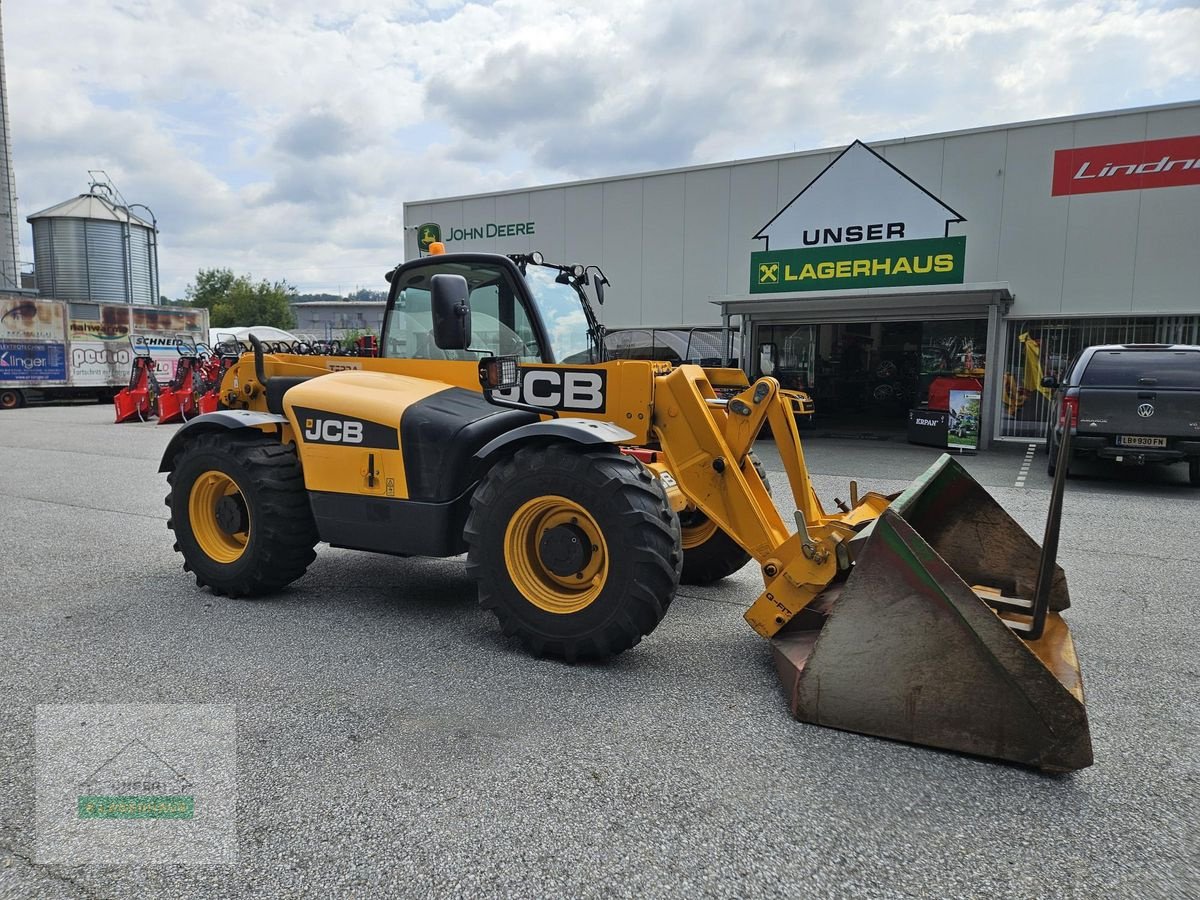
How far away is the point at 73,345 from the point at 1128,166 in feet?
92.7

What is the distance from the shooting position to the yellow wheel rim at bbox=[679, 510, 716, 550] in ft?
17.3

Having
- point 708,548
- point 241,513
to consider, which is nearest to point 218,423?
point 241,513

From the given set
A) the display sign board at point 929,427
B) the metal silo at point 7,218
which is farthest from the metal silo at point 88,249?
the display sign board at point 929,427

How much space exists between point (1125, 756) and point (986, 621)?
2.74 ft

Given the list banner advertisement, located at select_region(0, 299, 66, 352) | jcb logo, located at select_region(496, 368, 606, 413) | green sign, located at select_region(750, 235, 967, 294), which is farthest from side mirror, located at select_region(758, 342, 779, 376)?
banner advertisement, located at select_region(0, 299, 66, 352)

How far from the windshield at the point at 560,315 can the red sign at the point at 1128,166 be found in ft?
42.4

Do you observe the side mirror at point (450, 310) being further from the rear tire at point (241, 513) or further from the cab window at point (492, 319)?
the rear tire at point (241, 513)

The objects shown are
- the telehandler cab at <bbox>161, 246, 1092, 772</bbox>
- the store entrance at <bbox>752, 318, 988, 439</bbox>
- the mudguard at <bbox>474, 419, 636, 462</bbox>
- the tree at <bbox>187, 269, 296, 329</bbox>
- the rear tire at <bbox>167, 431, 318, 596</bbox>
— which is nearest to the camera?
the telehandler cab at <bbox>161, 246, 1092, 772</bbox>

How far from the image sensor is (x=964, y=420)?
13836 mm

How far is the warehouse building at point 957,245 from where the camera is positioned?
1379 centimetres

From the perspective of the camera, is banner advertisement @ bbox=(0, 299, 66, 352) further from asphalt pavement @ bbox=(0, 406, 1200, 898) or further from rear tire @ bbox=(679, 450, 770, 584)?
rear tire @ bbox=(679, 450, 770, 584)

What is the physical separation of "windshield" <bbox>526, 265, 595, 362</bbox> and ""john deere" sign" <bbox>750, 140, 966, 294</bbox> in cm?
1123

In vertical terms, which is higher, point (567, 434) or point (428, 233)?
point (428, 233)

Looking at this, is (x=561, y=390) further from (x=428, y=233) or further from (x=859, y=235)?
(x=428, y=233)
